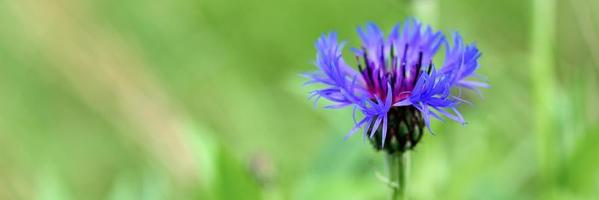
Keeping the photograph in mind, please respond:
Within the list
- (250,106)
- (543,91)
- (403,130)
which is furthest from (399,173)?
(250,106)

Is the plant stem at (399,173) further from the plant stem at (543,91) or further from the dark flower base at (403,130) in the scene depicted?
the plant stem at (543,91)

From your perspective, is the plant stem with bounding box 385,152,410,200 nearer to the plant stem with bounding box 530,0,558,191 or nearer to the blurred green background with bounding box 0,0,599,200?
the blurred green background with bounding box 0,0,599,200

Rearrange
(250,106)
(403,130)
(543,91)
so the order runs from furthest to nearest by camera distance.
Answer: (250,106) → (543,91) → (403,130)

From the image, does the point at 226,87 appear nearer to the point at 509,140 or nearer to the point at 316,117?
the point at 316,117

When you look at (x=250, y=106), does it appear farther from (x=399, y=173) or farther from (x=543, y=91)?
(x=399, y=173)

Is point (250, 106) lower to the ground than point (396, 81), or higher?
higher
